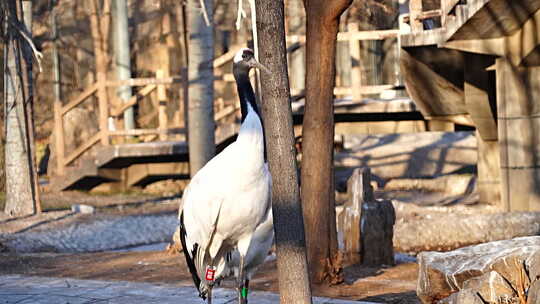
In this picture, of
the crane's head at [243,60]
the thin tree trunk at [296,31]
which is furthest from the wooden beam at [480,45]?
the thin tree trunk at [296,31]

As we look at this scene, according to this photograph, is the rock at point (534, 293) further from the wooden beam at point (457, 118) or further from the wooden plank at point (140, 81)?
the wooden plank at point (140, 81)

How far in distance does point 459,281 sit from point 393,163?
61.0 ft

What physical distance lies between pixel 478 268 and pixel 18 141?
433 inches

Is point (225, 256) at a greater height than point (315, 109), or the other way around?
point (315, 109)

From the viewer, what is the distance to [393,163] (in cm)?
2559

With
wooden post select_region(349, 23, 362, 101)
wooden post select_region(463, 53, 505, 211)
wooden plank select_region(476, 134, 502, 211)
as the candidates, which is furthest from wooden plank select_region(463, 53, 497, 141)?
wooden post select_region(349, 23, 362, 101)

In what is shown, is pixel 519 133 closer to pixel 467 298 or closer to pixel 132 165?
pixel 132 165

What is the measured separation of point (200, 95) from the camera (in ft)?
55.8

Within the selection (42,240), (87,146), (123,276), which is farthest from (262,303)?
(87,146)

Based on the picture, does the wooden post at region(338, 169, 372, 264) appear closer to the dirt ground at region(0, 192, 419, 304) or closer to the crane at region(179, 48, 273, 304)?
the dirt ground at region(0, 192, 419, 304)

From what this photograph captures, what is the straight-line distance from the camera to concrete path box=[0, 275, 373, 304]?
848 cm

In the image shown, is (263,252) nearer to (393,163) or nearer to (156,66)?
(393,163)

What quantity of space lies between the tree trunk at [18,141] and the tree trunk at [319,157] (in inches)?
316

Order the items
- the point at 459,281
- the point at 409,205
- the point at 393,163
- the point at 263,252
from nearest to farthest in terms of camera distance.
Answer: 1. the point at 459,281
2. the point at 263,252
3. the point at 409,205
4. the point at 393,163
